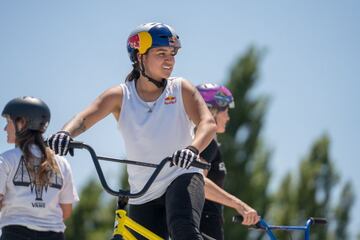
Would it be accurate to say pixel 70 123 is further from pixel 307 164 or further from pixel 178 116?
pixel 307 164

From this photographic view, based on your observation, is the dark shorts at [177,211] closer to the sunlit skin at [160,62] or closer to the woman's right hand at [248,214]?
the sunlit skin at [160,62]

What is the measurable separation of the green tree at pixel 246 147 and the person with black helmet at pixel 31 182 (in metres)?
21.8

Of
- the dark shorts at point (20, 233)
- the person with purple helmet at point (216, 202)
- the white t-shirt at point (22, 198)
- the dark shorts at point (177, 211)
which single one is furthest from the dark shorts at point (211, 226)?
the dark shorts at point (20, 233)

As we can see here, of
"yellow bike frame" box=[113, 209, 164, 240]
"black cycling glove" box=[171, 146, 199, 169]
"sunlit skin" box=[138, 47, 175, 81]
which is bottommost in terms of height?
→ "yellow bike frame" box=[113, 209, 164, 240]

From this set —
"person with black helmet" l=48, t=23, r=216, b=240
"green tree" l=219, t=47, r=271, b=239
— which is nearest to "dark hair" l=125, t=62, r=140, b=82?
"person with black helmet" l=48, t=23, r=216, b=240

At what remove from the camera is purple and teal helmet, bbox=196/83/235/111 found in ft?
30.7

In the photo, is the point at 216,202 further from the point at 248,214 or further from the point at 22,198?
the point at 22,198

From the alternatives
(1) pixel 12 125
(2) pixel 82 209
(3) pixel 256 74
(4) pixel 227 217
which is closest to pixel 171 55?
(1) pixel 12 125

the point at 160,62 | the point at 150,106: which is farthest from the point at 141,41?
the point at 150,106

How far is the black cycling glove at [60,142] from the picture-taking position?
6277mm

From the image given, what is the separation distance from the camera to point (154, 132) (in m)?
6.96

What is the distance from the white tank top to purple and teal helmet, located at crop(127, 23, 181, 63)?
1.29 ft

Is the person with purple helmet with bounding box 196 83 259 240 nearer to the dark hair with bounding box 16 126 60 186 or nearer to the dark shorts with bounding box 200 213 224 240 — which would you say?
the dark shorts with bounding box 200 213 224 240

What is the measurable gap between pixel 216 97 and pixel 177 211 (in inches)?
125
